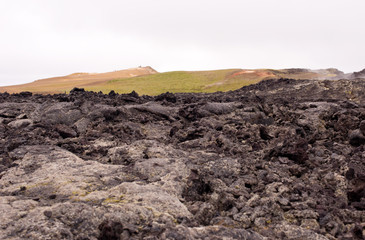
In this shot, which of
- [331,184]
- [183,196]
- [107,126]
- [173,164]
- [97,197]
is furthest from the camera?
[107,126]

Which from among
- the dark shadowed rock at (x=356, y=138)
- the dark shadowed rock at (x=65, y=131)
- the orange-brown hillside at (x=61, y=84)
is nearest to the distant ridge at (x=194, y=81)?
the orange-brown hillside at (x=61, y=84)

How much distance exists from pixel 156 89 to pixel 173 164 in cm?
3205

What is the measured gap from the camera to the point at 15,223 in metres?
5.45

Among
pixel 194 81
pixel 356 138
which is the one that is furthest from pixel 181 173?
pixel 194 81

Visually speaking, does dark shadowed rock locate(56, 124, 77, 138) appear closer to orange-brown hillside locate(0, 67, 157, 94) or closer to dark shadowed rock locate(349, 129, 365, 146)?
dark shadowed rock locate(349, 129, 365, 146)

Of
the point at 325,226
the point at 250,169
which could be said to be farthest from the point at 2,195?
the point at 325,226

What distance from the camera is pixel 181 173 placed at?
26.6ft

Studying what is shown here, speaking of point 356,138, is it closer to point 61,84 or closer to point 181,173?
point 181,173

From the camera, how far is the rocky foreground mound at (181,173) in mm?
5711

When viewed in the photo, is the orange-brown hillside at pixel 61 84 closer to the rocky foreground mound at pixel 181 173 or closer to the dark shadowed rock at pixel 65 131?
the dark shadowed rock at pixel 65 131

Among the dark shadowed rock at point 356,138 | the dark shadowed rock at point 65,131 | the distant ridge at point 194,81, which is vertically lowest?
the dark shadowed rock at point 356,138

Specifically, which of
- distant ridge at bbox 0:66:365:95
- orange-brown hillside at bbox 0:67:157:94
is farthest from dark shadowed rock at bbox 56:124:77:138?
orange-brown hillside at bbox 0:67:157:94

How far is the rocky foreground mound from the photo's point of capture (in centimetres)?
571

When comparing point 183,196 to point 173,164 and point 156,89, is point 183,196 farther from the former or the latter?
point 156,89
